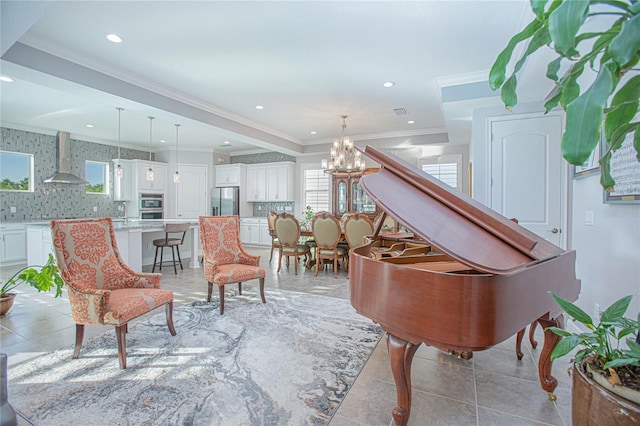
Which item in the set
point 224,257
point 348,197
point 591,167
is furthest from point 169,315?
point 348,197

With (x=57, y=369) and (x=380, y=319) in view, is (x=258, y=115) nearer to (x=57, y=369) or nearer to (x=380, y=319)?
(x=57, y=369)

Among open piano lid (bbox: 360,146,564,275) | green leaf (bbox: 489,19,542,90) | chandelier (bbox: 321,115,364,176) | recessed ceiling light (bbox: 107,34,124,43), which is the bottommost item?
open piano lid (bbox: 360,146,564,275)

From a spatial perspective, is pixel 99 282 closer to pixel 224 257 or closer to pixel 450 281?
pixel 224 257

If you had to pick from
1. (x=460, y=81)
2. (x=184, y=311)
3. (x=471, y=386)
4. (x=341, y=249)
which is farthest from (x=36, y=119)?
(x=471, y=386)

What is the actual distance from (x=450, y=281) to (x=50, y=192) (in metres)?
8.19

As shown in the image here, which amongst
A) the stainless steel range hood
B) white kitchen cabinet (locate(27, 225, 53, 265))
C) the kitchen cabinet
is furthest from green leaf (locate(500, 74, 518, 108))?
the stainless steel range hood

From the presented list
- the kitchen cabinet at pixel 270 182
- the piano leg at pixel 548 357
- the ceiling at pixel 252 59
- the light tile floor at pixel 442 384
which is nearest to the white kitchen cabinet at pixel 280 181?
the kitchen cabinet at pixel 270 182

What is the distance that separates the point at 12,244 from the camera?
18.2 ft

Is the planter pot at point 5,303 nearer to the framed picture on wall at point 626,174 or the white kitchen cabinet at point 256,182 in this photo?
the framed picture on wall at point 626,174

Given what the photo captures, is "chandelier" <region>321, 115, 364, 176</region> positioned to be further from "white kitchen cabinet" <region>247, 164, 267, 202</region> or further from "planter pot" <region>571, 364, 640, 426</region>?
"planter pot" <region>571, 364, 640, 426</region>

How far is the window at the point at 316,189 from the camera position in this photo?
25.9ft

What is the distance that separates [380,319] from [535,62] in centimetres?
302

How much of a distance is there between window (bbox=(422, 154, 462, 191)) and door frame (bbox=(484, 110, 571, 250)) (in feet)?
8.42

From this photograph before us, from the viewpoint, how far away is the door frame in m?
3.40
